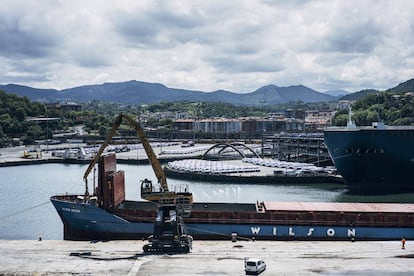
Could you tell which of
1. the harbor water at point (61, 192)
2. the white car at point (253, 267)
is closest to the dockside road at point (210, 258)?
the white car at point (253, 267)

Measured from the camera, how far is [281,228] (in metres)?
30.3

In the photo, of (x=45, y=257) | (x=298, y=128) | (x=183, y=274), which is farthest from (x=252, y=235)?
(x=298, y=128)

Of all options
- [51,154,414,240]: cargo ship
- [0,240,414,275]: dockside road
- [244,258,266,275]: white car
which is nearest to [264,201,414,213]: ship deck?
[51,154,414,240]: cargo ship

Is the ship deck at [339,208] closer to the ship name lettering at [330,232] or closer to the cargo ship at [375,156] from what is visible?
the ship name lettering at [330,232]

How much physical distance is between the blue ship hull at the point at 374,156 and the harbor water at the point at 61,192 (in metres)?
1.90

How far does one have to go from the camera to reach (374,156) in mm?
51250

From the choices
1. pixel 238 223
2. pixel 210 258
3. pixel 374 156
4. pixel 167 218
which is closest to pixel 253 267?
pixel 210 258

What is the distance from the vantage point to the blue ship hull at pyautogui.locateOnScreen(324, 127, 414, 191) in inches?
1998

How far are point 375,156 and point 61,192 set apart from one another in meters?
28.6

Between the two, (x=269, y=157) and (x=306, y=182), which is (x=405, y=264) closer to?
(x=306, y=182)

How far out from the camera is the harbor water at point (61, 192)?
3644 centimetres

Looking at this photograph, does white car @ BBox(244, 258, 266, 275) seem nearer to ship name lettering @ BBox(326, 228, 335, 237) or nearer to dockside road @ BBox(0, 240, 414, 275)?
dockside road @ BBox(0, 240, 414, 275)

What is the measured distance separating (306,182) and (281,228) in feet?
98.8

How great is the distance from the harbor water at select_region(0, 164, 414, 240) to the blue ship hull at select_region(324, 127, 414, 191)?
1898mm
